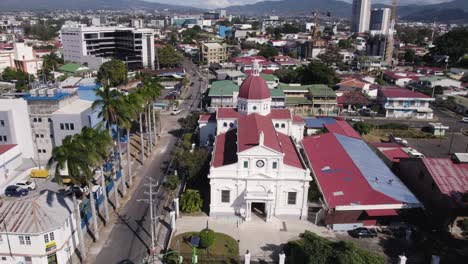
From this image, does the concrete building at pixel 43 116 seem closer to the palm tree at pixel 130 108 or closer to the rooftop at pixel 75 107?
the rooftop at pixel 75 107

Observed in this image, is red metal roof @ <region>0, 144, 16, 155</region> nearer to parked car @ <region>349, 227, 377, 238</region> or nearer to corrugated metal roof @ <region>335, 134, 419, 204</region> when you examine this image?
parked car @ <region>349, 227, 377, 238</region>

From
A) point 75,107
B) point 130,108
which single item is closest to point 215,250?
point 130,108

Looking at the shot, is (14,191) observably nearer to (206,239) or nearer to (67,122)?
(67,122)

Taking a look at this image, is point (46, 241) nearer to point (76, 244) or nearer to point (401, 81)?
point (76, 244)

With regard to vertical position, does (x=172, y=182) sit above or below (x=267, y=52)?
below

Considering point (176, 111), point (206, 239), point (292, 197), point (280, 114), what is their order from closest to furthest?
point (206, 239)
point (292, 197)
point (280, 114)
point (176, 111)

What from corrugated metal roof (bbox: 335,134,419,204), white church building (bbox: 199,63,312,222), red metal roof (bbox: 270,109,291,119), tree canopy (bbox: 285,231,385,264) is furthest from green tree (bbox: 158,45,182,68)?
tree canopy (bbox: 285,231,385,264)

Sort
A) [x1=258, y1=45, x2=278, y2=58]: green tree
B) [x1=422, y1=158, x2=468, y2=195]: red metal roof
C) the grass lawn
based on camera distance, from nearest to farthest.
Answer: the grass lawn, [x1=422, y1=158, x2=468, y2=195]: red metal roof, [x1=258, y1=45, x2=278, y2=58]: green tree
